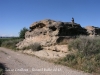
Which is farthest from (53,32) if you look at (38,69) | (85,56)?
(38,69)

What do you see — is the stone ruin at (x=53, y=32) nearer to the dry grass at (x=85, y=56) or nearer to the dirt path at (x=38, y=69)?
the dry grass at (x=85, y=56)

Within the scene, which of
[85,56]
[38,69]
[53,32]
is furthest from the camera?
[53,32]

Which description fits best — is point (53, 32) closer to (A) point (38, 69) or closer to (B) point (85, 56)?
(B) point (85, 56)

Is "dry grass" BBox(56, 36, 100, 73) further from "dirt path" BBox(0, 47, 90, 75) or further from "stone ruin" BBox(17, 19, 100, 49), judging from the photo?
"stone ruin" BBox(17, 19, 100, 49)

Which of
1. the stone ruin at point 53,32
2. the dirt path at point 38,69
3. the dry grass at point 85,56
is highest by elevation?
the stone ruin at point 53,32

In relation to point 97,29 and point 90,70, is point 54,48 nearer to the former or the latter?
point 90,70

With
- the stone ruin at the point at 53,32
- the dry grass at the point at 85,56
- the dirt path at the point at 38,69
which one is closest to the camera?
the dirt path at the point at 38,69

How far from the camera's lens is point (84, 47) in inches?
481

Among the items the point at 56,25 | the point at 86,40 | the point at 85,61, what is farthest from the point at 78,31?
the point at 85,61

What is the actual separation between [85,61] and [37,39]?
468 inches

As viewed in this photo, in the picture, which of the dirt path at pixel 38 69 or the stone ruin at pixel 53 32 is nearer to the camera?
the dirt path at pixel 38 69

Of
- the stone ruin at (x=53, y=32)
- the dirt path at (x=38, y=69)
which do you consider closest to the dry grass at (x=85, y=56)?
the dirt path at (x=38, y=69)

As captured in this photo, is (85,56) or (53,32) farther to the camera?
(53,32)

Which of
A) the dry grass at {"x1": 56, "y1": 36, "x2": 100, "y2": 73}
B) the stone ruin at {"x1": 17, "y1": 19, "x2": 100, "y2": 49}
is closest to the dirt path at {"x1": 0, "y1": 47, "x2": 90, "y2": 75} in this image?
the dry grass at {"x1": 56, "y1": 36, "x2": 100, "y2": 73}
